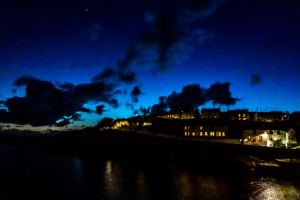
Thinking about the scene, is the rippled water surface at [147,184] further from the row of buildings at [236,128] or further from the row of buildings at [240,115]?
the row of buildings at [240,115]

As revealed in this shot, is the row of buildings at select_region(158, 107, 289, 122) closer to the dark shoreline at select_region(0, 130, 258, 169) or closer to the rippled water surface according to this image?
the dark shoreline at select_region(0, 130, 258, 169)

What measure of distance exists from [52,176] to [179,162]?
89.2 ft

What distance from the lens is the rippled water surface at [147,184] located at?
99.1 feet

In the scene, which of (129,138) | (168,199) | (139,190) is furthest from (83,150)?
(168,199)

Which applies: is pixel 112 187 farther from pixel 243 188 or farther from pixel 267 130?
pixel 267 130

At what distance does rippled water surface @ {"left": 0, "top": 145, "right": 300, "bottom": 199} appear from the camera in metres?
30.2

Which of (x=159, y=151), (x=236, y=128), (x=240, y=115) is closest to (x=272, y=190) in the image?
(x=159, y=151)

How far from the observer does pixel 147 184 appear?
3512cm

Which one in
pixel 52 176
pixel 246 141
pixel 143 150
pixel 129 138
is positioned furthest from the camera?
pixel 129 138

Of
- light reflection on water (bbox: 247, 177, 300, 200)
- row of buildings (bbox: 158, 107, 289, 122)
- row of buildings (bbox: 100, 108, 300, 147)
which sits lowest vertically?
light reflection on water (bbox: 247, 177, 300, 200)

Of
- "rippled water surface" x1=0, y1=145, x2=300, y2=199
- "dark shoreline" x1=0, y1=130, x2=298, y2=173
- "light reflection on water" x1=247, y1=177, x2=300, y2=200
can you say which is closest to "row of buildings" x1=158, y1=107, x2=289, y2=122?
"dark shoreline" x1=0, y1=130, x2=298, y2=173

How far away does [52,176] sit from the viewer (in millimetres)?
42250

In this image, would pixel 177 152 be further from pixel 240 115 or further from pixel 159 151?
pixel 240 115

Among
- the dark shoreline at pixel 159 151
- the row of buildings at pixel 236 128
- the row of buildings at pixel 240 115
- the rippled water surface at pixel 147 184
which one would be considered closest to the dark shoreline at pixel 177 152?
the dark shoreline at pixel 159 151
